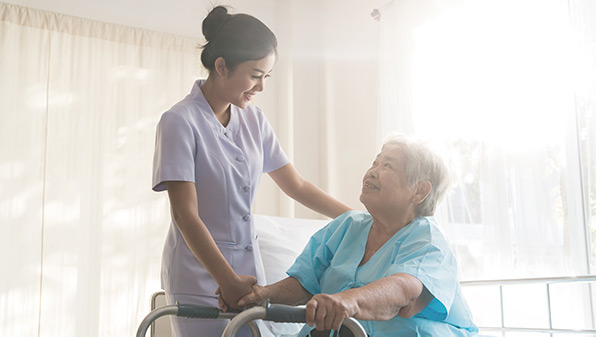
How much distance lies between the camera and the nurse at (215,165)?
1.35 m

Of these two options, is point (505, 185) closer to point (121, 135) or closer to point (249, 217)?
point (249, 217)

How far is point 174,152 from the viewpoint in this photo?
1.35 metres

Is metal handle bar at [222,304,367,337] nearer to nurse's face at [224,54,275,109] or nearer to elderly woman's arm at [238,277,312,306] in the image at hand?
elderly woman's arm at [238,277,312,306]

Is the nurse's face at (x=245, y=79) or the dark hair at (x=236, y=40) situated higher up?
the dark hair at (x=236, y=40)

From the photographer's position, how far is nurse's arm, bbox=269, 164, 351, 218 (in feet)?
5.73

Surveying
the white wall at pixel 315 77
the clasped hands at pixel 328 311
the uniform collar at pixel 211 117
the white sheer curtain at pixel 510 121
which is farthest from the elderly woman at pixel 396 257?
the white wall at pixel 315 77

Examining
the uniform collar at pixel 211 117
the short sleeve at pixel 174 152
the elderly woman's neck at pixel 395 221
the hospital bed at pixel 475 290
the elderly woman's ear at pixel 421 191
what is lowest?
the hospital bed at pixel 475 290

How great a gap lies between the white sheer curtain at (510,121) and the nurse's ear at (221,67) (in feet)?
5.29

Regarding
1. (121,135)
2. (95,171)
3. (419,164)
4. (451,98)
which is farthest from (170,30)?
(419,164)

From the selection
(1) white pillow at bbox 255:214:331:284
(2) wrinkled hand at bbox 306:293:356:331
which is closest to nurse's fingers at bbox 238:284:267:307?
(2) wrinkled hand at bbox 306:293:356:331

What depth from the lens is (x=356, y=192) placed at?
3.62 m

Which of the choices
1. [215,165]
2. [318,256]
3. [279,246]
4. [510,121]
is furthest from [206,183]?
[510,121]

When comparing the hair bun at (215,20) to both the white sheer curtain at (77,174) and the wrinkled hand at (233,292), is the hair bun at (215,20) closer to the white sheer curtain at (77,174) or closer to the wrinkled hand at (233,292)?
the wrinkled hand at (233,292)

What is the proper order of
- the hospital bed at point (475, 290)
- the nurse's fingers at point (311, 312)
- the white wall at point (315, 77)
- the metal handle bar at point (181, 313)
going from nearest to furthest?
the nurse's fingers at point (311, 312), the metal handle bar at point (181, 313), the hospital bed at point (475, 290), the white wall at point (315, 77)
